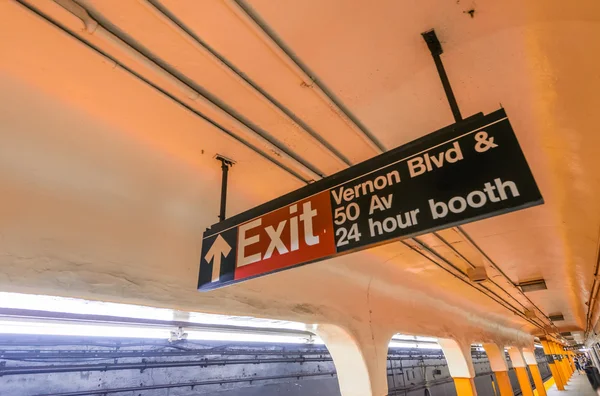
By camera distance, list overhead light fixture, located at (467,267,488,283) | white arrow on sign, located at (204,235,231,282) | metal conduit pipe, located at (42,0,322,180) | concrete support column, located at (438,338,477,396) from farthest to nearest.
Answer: concrete support column, located at (438,338,477,396)
overhead light fixture, located at (467,267,488,283)
white arrow on sign, located at (204,235,231,282)
metal conduit pipe, located at (42,0,322,180)

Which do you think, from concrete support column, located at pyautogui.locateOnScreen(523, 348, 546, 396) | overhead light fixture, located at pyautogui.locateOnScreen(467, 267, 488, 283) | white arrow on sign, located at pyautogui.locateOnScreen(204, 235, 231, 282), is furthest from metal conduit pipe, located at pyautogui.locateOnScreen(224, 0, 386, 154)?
concrete support column, located at pyautogui.locateOnScreen(523, 348, 546, 396)

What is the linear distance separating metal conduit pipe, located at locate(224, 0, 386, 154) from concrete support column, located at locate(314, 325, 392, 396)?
97.2 inches

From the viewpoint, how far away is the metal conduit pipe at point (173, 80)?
125 centimetres

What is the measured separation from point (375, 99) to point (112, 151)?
1628 millimetres

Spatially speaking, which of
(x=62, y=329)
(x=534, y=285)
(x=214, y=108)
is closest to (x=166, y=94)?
(x=214, y=108)

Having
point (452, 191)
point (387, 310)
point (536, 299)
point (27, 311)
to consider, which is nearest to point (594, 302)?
point (536, 299)

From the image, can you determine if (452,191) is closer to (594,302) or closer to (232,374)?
(232,374)

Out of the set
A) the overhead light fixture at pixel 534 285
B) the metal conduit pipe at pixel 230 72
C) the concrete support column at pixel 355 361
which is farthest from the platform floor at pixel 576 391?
the metal conduit pipe at pixel 230 72

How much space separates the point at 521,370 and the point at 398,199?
13915 mm

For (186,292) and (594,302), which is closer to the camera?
(186,292)

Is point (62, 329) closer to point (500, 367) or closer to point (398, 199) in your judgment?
point (398, 199)

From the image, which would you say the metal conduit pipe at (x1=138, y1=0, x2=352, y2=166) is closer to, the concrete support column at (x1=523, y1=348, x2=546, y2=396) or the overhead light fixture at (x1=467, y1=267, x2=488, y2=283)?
the overhead light fixture at (x1=467, y1=267, x2=488, y2=283)

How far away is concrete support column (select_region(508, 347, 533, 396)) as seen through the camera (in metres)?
10.8

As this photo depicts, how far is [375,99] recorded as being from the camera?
5.74ft
